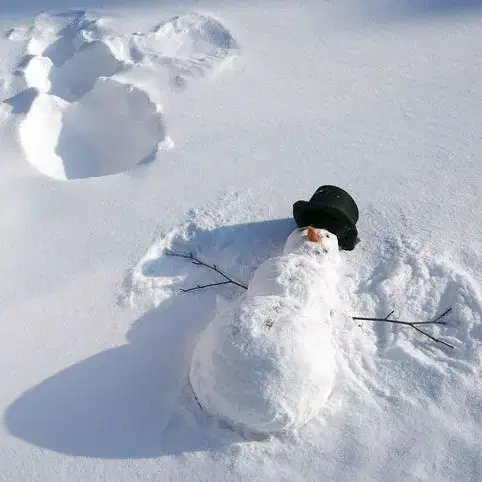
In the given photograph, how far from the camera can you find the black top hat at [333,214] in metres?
2.37

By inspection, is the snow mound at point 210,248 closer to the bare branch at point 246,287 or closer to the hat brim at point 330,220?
the bare branch at point 246,287

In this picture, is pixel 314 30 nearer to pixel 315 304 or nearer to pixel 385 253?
pixel 385 253

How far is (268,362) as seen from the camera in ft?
6.10

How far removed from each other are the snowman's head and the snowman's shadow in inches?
15.9

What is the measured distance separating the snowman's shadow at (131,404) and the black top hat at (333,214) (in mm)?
540

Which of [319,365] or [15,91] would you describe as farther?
[15,91]

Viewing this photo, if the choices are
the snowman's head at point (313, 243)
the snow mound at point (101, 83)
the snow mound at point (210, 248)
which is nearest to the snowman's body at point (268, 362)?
the snowman's head at point (313, 243)

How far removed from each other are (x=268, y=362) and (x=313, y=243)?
1.97ft

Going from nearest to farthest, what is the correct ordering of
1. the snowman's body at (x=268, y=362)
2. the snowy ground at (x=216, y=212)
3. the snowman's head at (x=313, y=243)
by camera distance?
the snowman's body at (x=268, y=362) < the snowy ground at (x=216, y=212) < the snowman's head at (x=313, y=243)

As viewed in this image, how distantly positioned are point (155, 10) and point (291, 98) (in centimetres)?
122

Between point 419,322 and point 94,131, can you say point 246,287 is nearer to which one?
point 419,322

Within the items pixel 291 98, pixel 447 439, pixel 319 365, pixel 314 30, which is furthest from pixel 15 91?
pixel 447 439

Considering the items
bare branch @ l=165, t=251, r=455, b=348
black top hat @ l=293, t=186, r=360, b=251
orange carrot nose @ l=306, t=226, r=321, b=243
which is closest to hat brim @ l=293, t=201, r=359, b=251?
black top hat @ l=293, t=186, r=360, b=251

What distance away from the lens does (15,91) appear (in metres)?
3.31
